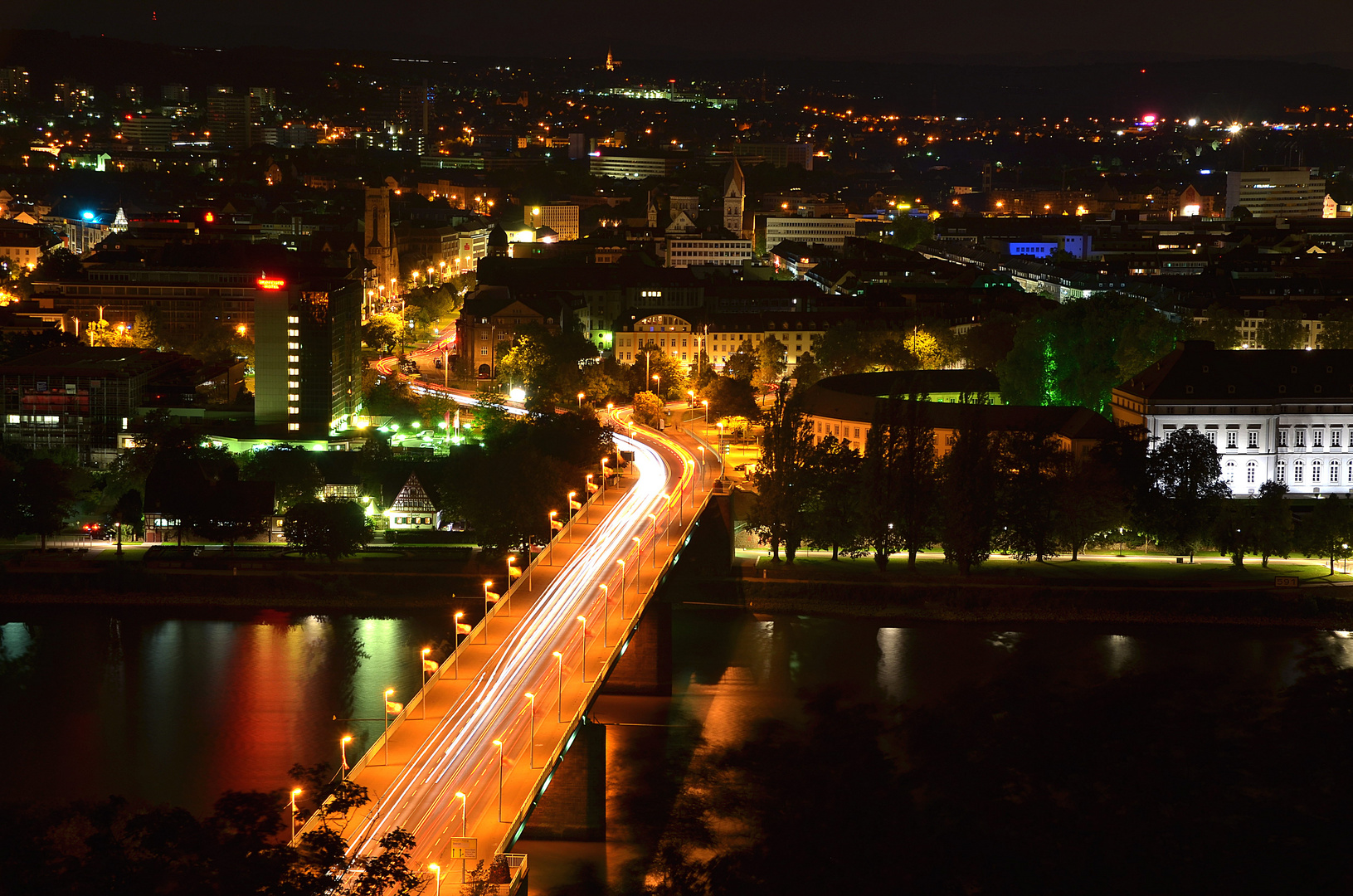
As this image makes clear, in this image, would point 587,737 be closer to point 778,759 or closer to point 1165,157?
point 778,759

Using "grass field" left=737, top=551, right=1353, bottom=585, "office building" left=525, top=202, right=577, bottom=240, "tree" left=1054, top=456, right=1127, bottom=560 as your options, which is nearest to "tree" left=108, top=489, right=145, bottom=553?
"grass field" left=737, top=551, right=1353, bottom=585

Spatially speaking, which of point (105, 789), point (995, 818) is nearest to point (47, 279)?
point (105, 789)

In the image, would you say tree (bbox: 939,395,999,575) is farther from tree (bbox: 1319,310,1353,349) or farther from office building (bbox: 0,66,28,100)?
office building (bbox: 0,66,28,100)

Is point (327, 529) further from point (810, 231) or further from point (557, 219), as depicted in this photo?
point (557, 219)

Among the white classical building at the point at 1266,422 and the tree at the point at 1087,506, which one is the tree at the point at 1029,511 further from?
the white classical building at the point at 1266,422

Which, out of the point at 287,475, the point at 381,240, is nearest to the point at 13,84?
the point at 381,240

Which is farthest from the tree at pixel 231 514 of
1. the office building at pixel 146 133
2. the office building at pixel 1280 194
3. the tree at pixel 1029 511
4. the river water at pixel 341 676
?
the office building at pixel 146 133
